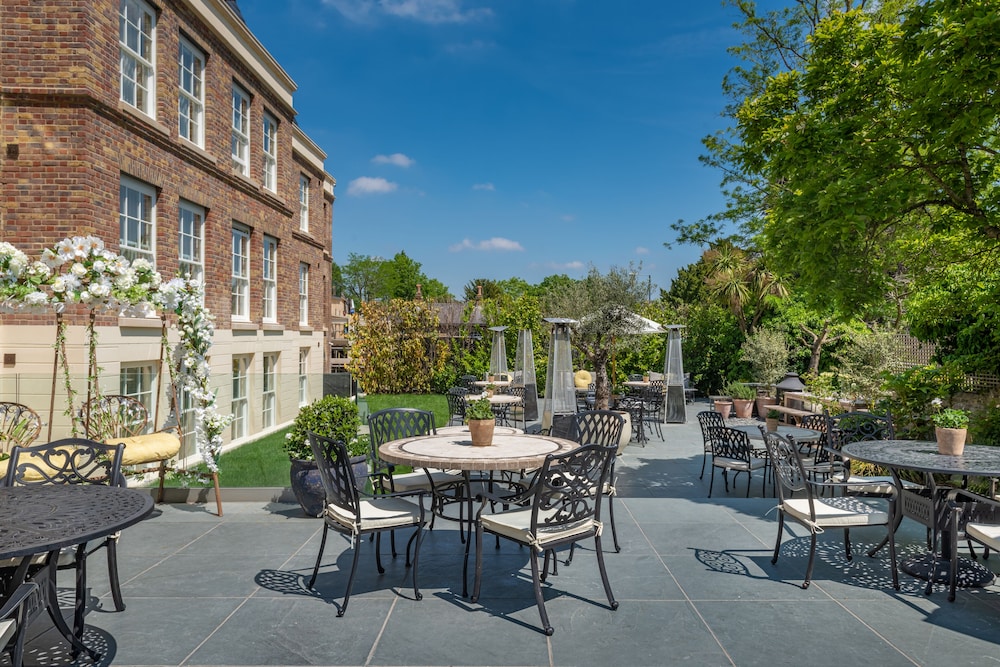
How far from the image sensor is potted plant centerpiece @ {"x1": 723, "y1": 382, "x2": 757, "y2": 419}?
16359 millimetres

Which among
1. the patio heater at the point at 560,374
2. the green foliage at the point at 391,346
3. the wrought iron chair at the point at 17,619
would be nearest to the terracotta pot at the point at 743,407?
the patio heater at the point at 560,374

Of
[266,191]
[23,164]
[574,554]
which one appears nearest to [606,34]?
[266,191]

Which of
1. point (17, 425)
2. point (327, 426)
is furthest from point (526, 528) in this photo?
point (17, 425)

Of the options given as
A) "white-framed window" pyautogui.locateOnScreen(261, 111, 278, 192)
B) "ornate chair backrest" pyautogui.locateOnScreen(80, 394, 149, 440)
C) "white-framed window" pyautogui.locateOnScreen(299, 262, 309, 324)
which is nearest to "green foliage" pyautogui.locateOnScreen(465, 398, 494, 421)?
"ornate chair backrest" pyautogui.locateOnScreen(80, 394, 149, 440)

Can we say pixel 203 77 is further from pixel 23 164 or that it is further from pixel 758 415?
pixel 758 415

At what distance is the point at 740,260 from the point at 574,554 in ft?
62.0

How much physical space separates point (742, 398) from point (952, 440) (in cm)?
1232

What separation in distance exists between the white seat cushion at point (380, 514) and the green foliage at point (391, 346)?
16.7m

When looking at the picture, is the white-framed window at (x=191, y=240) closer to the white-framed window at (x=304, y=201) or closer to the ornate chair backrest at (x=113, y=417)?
the ornate chair backrest at (x=113, y=417)

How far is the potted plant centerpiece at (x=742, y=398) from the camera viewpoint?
16359 millimetres

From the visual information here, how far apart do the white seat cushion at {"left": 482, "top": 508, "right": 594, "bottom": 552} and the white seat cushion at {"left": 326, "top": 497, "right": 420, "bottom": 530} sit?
0.54 meters

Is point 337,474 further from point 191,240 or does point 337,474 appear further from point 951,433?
point 191,240

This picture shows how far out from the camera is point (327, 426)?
21.7 ft

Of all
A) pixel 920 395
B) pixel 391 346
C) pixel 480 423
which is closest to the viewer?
pixel 480 423
